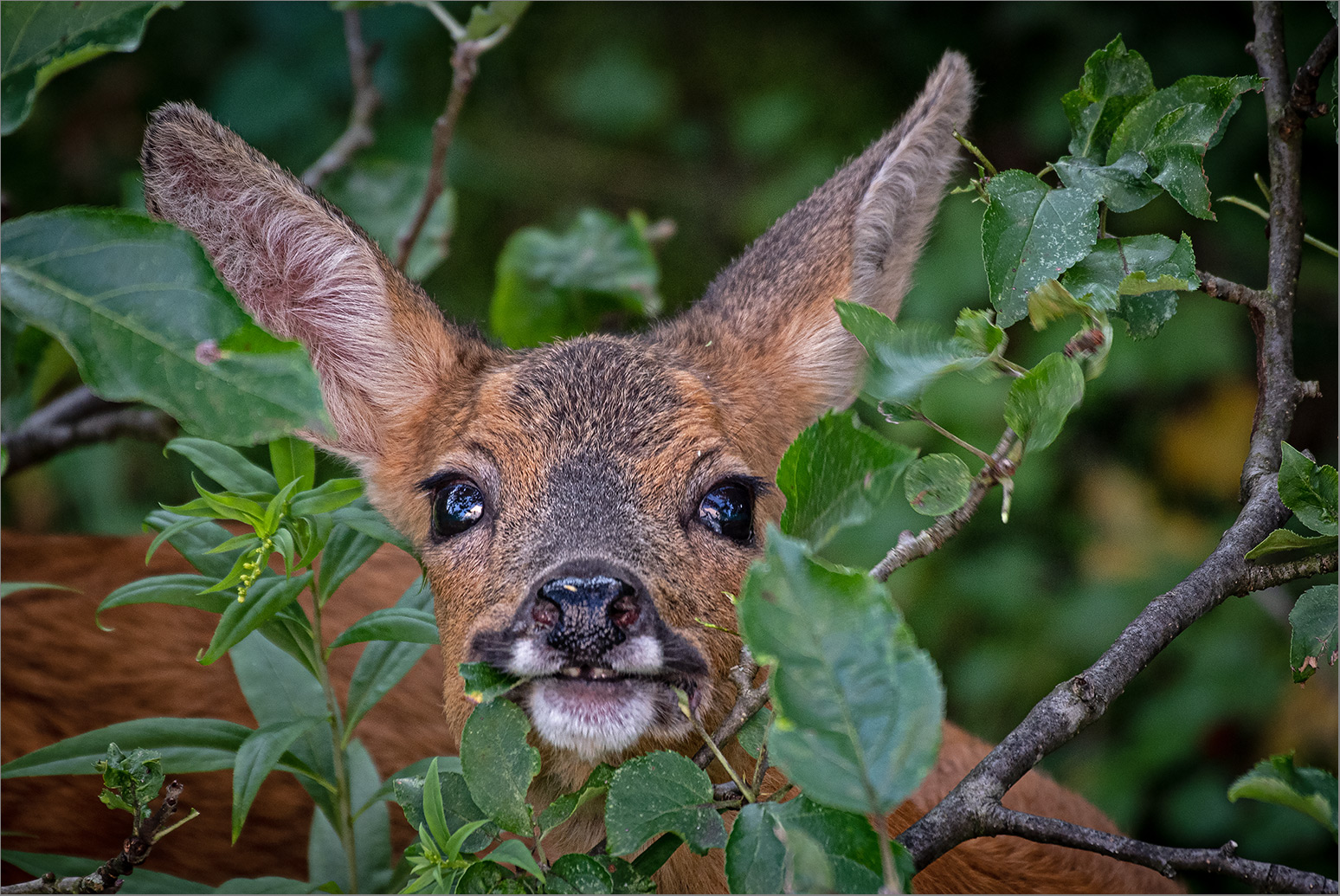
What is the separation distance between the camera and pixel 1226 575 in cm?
162

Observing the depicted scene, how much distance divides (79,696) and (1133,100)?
237cm

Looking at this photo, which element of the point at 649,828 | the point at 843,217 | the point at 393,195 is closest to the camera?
the point at 649,828

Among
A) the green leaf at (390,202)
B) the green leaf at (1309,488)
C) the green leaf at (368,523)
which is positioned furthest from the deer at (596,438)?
the green leaf at (390,202)

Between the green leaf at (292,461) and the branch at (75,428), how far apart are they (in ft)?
3.98

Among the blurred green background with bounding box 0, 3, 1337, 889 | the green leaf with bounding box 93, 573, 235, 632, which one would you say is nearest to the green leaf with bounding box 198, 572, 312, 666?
the green leaf with bounding box 93, 573, 235, 632

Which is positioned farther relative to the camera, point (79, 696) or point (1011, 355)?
point (1011, 355)

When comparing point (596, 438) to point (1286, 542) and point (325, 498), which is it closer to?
point (325, 498)

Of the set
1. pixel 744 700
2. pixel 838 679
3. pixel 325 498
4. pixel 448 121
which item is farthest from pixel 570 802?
pixel 448 121

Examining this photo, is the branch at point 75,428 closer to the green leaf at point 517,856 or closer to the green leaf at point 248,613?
the green leaf at point 248,613

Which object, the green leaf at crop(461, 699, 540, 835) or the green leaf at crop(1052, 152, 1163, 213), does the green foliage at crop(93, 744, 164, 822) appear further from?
the green leaf at crop(1052, 152, 1163, 213)

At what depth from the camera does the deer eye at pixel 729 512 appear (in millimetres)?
2072

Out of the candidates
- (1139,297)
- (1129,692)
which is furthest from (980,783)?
(1129,692)

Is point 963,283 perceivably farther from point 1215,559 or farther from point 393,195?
point 1215,559

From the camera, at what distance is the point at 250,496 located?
1.84 m
